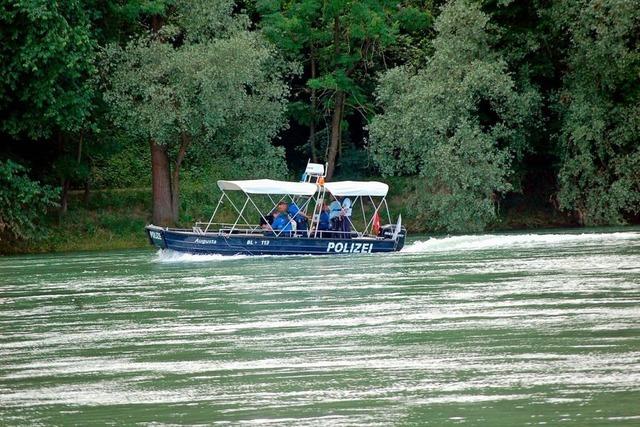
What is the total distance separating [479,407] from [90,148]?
3921 centimetres

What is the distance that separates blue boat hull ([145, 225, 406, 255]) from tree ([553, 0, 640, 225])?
1446 cm

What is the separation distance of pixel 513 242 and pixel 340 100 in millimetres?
16626

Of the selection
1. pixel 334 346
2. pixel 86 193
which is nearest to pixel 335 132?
pixel 86 193

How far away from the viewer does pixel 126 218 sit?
5175 centimetres

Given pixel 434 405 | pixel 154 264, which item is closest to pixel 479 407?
pixel 434 405

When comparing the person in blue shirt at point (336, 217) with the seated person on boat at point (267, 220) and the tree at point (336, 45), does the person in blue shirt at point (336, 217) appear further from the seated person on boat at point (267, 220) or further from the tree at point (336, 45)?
the tree at point (336, 45)

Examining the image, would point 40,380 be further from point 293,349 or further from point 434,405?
point 434,405

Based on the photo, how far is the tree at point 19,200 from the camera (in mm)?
46219

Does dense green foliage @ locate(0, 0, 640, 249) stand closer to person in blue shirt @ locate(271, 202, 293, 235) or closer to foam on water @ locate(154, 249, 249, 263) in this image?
foam on water @ locate(154, 249, 249, 263)

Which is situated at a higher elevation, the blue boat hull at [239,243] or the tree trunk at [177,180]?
the tree trunk at [177,180]

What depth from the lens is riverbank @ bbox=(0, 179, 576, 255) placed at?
162 ft

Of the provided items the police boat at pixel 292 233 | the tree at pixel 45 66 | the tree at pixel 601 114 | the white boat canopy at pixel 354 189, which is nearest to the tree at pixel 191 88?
the tree at pixel 45 66

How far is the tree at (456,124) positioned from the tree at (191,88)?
4.73 metres

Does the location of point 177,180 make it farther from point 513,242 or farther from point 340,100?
point 513,242
